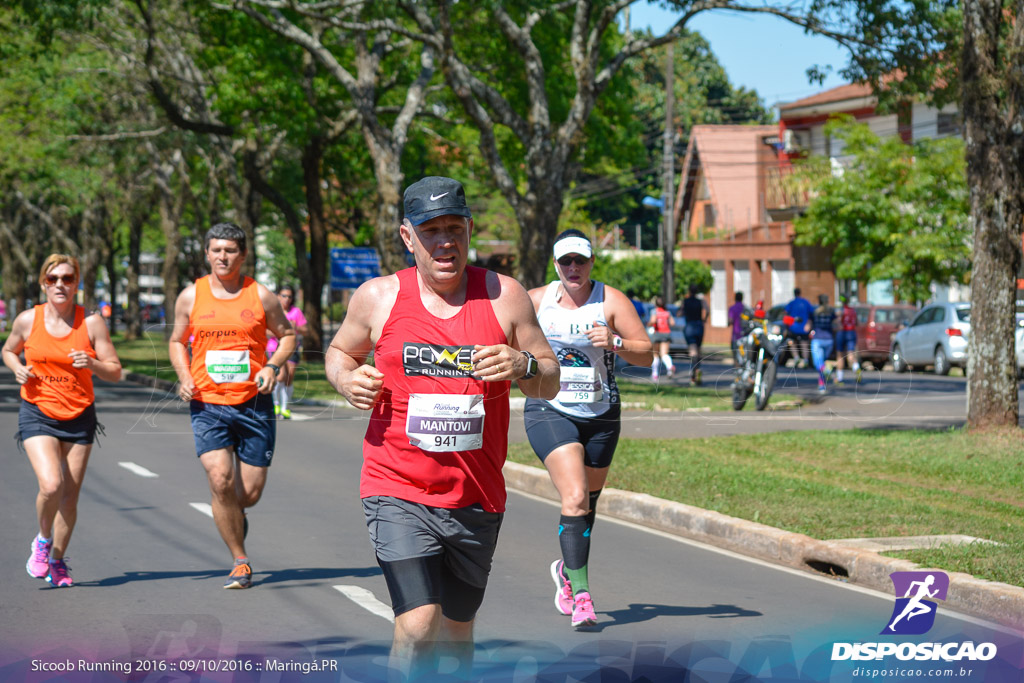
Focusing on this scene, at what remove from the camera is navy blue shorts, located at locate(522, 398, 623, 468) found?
22.3ft

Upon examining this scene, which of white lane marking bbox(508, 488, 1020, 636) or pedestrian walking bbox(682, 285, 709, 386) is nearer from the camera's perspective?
white lane marking bbox(508, 488, 1020, 636)

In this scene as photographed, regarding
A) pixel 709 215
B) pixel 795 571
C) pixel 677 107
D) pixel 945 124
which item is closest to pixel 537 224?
pixel 795 571

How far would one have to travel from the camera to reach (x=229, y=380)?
7.34 metres

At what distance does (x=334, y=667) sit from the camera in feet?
18.3

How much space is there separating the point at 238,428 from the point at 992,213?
29.9 feet

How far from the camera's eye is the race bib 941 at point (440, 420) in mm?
4297

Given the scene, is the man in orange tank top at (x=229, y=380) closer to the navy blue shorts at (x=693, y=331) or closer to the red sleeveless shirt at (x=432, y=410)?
the red sleeveless shirt at (x=432, y=410)

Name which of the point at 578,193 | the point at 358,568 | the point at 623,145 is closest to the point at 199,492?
the point at 358,568

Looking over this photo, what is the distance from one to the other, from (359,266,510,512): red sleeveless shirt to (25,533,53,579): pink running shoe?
12.4 feet

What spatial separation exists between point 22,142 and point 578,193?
32.7 meters

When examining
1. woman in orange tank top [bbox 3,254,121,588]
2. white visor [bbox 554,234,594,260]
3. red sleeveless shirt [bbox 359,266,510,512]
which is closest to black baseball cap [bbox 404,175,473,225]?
red sleeveless shirt [bbox 359,266,510,512]

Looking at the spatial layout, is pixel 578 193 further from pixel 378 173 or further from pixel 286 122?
pixel 378 173

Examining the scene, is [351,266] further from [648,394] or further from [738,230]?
[738,230]

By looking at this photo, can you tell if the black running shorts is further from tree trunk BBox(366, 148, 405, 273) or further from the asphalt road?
tree trunk BBox(366, 148, 405, 273)
